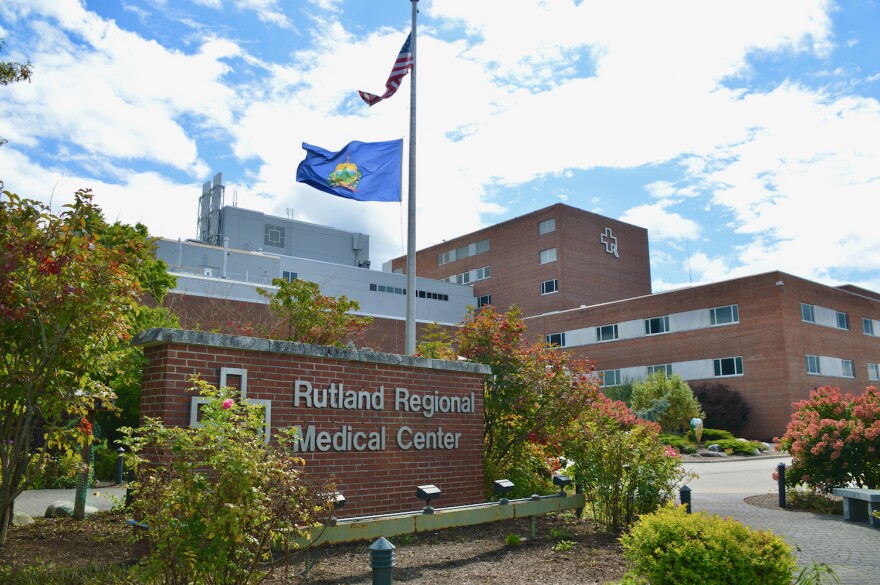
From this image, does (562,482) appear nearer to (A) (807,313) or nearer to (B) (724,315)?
(B) (724,315)

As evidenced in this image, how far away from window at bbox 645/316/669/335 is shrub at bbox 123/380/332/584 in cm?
4154

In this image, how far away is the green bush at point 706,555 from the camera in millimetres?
5691

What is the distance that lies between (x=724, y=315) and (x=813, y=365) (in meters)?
5.54

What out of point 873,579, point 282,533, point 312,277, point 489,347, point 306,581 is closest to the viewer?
point 282,533

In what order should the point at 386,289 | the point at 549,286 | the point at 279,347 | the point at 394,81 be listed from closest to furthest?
the point at 279,347 → the point at 394,81 → the point at 549,286 → the point at 386,289

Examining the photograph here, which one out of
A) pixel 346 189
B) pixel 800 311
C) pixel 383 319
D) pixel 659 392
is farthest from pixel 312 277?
pixel 346 189

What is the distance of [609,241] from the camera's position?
59.8 m

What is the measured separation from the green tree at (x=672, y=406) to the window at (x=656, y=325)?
6.37m

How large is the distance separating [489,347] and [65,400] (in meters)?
6.60

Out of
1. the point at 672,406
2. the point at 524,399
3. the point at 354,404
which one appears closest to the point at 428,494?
the point at 354,404

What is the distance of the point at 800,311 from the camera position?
40438mm

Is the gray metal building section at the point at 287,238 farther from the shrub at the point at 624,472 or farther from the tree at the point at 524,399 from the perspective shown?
the shrub at the point at 624,472

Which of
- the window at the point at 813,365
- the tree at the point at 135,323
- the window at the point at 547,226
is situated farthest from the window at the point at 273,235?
the tree at the point at 135,323

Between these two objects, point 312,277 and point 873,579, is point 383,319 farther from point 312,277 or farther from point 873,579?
point 873,579
